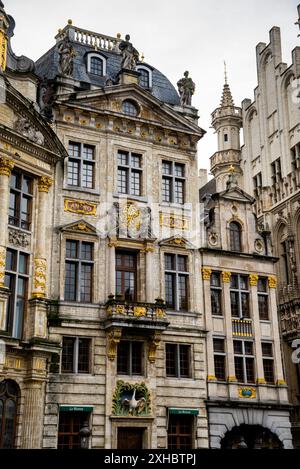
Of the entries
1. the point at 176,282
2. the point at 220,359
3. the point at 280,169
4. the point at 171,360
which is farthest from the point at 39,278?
the point at 280,169

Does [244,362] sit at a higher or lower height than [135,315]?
lower

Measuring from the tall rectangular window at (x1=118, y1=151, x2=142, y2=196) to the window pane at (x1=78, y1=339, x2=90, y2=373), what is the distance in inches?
318

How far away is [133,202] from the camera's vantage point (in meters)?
34.3

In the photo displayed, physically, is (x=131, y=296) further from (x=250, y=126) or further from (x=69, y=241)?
(x=250, y=126)

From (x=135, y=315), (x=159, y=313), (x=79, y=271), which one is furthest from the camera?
(x=79, y=271)

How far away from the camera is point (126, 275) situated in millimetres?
33344

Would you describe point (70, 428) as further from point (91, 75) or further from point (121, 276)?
point (91, 75)

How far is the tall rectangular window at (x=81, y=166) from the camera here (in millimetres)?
33562

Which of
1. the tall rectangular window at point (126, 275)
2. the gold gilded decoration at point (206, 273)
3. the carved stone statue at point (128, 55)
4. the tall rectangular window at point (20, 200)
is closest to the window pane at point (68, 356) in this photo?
the tall rectangular window at point (126, 275)

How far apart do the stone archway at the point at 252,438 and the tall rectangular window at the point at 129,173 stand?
42.0ft

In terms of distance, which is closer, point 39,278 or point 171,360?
point 39,278

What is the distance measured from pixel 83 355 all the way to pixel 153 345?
332 centimetres

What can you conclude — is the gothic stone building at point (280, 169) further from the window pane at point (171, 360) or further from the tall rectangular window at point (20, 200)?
the tall rectangular window at point (20, 200)

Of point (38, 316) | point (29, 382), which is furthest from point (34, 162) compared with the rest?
point (29, 382)
